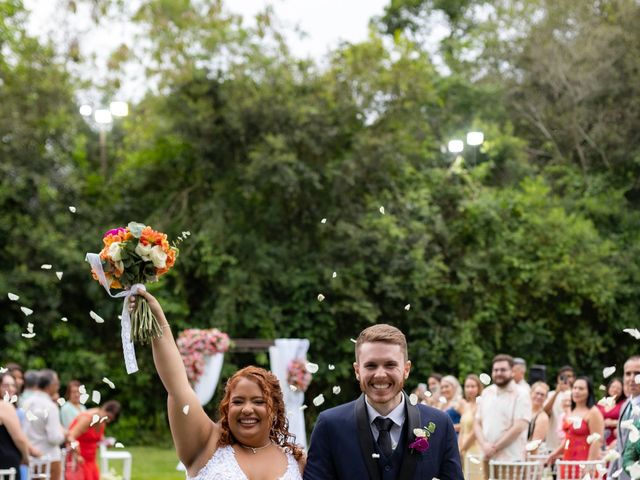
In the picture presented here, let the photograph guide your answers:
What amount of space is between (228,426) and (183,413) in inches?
7.2

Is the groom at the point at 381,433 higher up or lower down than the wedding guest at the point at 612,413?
lower down

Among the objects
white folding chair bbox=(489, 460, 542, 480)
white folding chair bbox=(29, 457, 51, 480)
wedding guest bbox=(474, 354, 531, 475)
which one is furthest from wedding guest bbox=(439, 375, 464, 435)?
white folding chair bbox=(29, 457, 51, 480)

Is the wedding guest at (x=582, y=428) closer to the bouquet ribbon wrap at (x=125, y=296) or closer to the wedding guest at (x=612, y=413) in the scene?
the wedding guest at (x=612, y=413)

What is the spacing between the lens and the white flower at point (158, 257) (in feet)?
12.7

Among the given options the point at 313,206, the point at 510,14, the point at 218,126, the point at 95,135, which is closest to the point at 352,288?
the point at 313,206

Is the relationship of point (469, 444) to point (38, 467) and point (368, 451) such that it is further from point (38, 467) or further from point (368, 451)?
point (368, 451)

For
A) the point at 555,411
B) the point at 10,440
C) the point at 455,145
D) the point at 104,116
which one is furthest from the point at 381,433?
the point at 455,145

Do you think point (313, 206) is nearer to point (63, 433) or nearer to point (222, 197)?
point (222, 197)

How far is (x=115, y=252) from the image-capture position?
3.80 metres

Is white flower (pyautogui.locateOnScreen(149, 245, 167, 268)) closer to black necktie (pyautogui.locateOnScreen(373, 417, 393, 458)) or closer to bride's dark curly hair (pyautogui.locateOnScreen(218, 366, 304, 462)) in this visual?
bride's dark curly hair (pyautogui.locateOnScreen(218, 366, 304, 462))

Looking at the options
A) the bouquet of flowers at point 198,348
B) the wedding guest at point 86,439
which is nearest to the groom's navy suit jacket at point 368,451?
the wedding guest at point 86,439

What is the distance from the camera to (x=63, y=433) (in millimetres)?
8703

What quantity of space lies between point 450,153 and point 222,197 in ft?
18.1

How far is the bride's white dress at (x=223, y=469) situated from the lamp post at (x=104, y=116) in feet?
53.2
